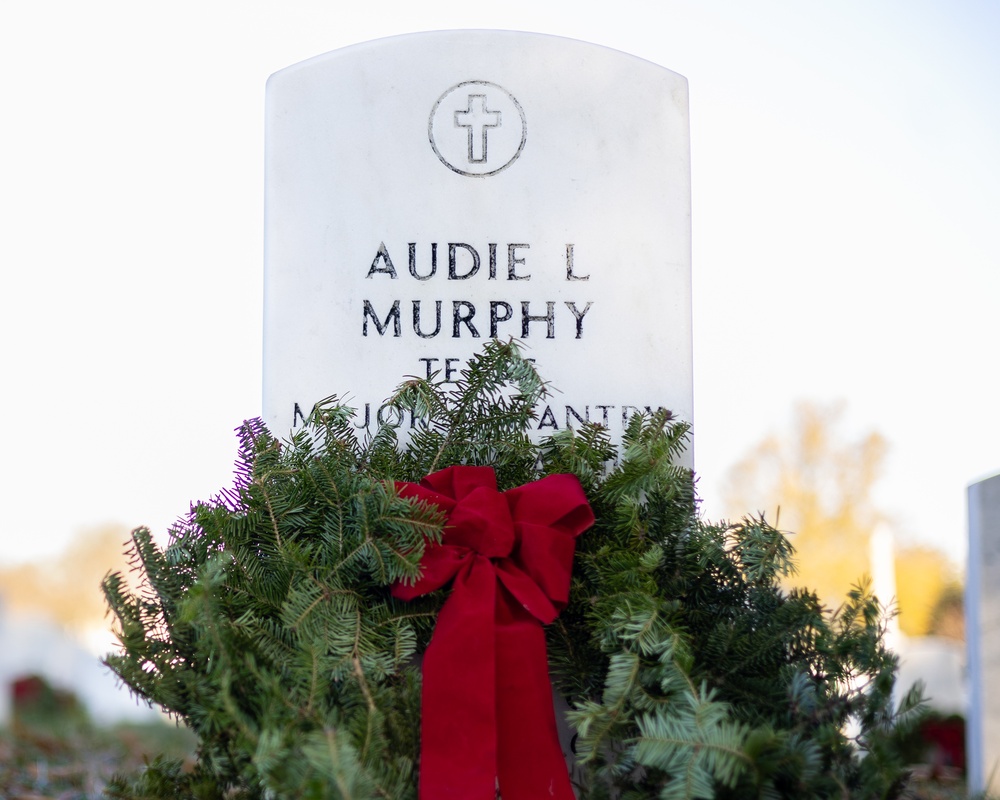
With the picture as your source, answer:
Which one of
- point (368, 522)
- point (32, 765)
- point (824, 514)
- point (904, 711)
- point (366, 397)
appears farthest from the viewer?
point (824, 514)

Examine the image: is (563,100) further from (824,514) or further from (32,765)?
(824,514)

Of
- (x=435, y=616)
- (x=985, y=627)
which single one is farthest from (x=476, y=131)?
(x=985, y=627)

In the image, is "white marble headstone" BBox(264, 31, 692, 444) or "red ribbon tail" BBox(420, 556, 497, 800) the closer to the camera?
"red ribbon tail" BBox(420, 556, 497, 800)

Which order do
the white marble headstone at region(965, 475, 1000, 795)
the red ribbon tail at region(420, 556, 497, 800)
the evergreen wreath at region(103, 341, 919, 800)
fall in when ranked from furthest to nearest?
the white marble headstone at region(965, 475, 1000, 795), the red ribbon tail at region(420, 556, 497, 800), the evergreen wreath at region(103, 341, 919, 800)

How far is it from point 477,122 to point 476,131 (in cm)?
1

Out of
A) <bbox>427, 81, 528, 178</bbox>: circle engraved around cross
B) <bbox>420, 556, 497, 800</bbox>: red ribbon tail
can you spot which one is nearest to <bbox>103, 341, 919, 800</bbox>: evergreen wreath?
<bbox>420, 556, 497, 800</bbox>: red ribbon tail

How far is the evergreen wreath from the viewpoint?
93cm

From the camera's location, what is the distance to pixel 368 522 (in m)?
1.12

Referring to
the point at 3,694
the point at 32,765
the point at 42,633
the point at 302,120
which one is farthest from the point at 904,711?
the point at 42,633

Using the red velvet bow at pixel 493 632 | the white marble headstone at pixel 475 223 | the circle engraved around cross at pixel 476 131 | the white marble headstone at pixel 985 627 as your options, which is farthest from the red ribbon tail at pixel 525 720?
the white marble headstone at pixel 985 627

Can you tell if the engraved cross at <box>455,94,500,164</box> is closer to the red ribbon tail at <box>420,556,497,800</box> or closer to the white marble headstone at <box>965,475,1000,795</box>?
the red ribbon tail at <box>420,556,497,800</box>

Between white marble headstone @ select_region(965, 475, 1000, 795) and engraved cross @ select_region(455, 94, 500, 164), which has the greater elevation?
engraved cross @ select_region(455, 94, 500, 164)

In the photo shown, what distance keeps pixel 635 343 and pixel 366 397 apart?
17.0 inches

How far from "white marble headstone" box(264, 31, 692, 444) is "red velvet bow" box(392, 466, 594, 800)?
0.31m
